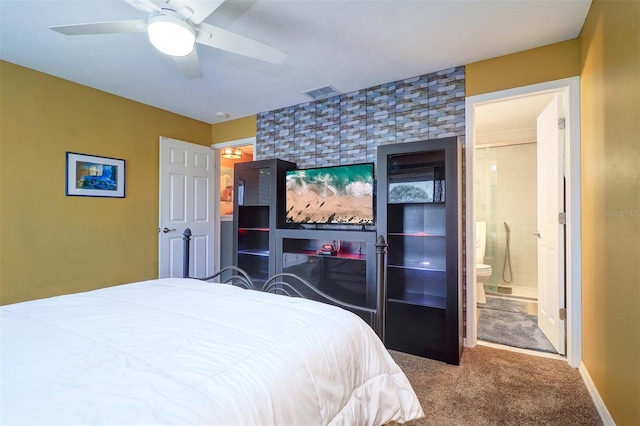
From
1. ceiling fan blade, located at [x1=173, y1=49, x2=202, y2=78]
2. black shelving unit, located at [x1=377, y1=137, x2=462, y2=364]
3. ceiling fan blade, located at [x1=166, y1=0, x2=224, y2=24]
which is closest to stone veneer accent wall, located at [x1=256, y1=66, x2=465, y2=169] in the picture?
black shelving unit, located at [x1=377, y1=137, x2=462, y2=364]

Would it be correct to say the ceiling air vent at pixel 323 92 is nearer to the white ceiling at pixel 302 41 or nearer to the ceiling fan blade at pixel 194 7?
the white ceiling at pixel 302 41

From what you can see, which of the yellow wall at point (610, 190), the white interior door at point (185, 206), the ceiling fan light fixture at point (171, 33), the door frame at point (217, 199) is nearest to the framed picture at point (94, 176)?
the white interior door at point (185, 206)

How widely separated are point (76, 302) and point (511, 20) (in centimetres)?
317

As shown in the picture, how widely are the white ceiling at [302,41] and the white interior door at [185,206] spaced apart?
2.90 ft

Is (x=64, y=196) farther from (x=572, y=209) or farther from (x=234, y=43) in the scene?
(x=572, y=209)

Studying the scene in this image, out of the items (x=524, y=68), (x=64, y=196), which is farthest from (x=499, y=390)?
(x=64, y=196)

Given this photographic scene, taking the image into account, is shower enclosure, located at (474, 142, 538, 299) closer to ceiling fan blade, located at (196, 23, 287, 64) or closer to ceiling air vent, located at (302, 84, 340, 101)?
ceiling air vent, located at (302, 84, 340, 101)

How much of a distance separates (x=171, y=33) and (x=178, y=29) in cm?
5

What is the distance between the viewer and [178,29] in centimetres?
157

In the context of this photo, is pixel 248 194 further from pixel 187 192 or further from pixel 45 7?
pixel 45 7

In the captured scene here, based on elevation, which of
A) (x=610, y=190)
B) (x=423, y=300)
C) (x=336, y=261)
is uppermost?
(x=610, y=190)

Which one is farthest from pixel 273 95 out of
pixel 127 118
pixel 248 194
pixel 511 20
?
pixel 511 20

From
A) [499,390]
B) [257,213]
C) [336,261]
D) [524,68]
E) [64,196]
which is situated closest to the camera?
[499,390]

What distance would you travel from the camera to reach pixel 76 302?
1.47 meters
